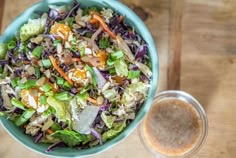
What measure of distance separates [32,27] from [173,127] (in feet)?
1.32

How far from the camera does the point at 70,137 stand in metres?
1.04

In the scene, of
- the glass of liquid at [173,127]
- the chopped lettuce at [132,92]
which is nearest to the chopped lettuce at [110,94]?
the chopped lettuce at [132,92]

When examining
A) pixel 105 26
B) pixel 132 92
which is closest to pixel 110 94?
pixel 132 92

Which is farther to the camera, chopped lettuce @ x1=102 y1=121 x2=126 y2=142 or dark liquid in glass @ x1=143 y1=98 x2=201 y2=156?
dark liquid in glass @ x1=143 y1=98 x2=201 y2=156

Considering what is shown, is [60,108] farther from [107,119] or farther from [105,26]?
[105,26]

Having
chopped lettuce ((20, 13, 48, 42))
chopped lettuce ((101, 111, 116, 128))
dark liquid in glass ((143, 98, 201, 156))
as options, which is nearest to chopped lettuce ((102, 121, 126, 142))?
chopped lettuce ((101, 111, 116, 128))

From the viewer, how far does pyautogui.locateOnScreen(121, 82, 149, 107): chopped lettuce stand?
105 centimetres

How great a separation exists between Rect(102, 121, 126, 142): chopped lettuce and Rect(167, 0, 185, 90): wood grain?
0.56 ft

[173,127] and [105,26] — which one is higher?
[105,26]

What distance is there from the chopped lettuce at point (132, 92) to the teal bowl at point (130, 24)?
0.02 meters

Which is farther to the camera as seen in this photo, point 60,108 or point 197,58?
point 197,58

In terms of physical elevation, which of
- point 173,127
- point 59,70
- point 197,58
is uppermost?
point 59,70

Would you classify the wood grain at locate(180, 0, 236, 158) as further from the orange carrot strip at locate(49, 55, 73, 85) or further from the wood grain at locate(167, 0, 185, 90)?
the orange carrot strip at locate(49, 55, 73, 85)

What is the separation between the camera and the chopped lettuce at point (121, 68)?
104cm
